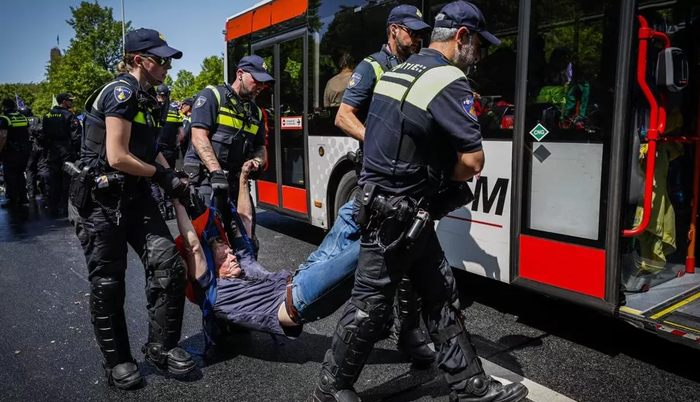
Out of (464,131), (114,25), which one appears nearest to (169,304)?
(464,131)

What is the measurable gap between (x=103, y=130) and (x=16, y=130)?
9142 millimetres

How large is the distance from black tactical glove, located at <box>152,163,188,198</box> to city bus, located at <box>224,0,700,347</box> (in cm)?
129

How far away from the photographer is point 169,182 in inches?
133

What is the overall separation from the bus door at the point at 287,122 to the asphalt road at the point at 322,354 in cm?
240

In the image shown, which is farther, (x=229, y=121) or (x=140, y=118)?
(x=229, y=121)

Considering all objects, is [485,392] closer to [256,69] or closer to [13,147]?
[256,69]

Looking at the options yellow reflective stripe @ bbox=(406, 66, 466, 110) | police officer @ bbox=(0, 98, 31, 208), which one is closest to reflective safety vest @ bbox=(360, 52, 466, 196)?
yellow reflective stripe @ bbox=(406, 66, 466, 110)

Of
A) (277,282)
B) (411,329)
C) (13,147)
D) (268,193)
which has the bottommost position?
(411,329)

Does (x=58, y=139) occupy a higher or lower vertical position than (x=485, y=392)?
higher

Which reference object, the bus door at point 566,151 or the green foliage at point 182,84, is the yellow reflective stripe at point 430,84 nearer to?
the bus door at point 566,151

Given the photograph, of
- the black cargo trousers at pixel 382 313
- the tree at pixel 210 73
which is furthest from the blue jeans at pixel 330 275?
the tree at pixel 210 73

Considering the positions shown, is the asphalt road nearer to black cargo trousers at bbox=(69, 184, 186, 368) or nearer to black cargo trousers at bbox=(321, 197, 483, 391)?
black cargo trousers at bbox=(69, 184, 186, 368)

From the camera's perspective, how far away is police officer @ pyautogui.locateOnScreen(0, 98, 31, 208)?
1079cm

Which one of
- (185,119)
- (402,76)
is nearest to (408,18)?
(402,76)
